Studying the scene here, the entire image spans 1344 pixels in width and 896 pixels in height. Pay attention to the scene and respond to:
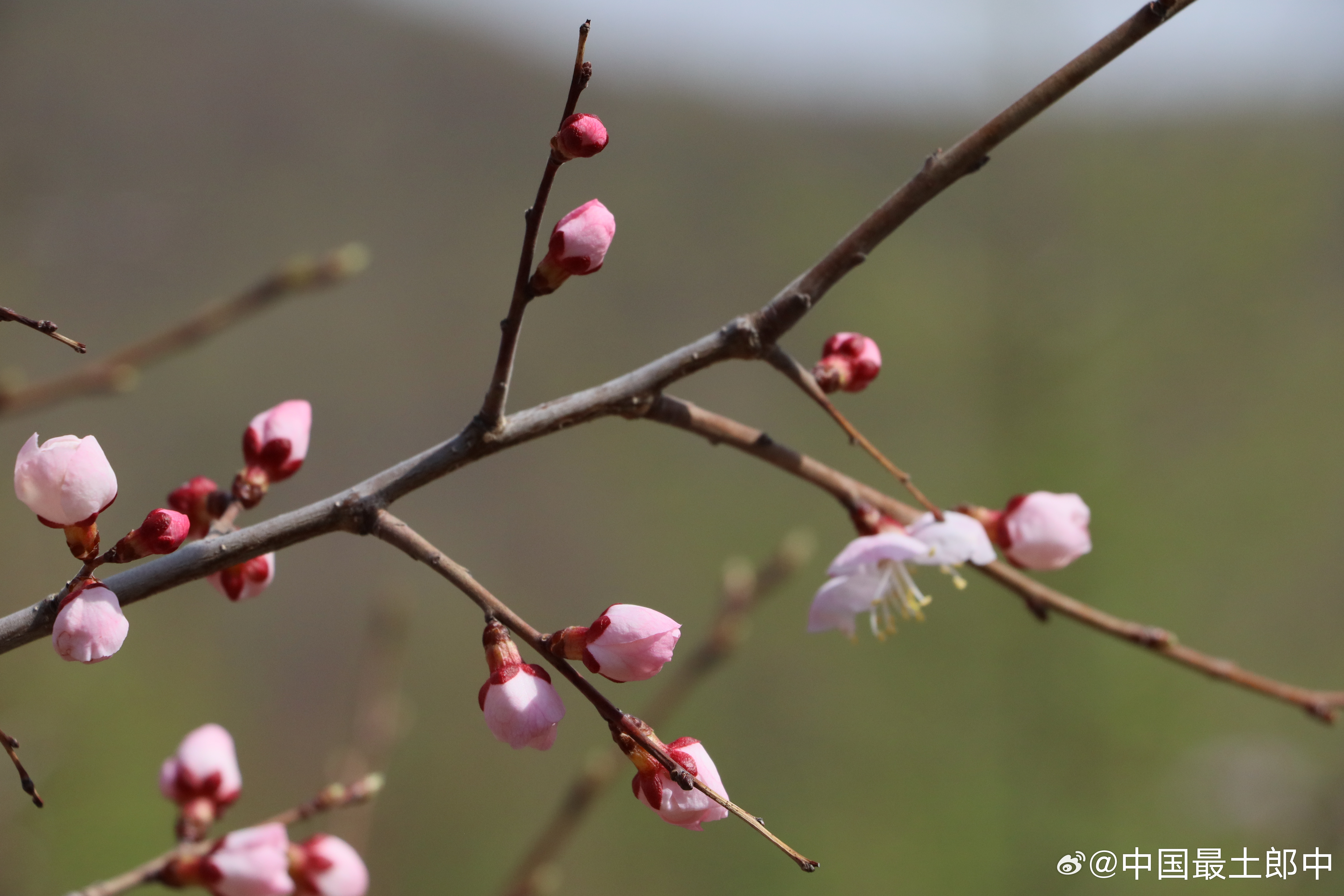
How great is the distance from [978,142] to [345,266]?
0.54 m

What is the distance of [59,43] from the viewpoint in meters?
3.76

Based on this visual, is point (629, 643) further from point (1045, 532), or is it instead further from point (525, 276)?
point (1045, 532)

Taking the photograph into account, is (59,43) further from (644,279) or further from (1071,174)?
(1071,174)

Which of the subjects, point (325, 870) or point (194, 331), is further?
point (194, 331)

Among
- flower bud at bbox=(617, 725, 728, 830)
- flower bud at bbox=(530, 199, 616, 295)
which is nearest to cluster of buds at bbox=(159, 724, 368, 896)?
flower bud at bbox=(617, 725, 728, 830)

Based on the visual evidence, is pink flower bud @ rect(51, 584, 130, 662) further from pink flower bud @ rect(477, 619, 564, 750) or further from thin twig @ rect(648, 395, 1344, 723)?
thin twig @ rect(648, 395, 1344, 723)

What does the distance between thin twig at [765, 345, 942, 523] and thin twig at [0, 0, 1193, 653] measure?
0.01m

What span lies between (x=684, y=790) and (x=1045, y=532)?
29 centimetres

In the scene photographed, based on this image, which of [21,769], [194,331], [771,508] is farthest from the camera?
A: [771,508]

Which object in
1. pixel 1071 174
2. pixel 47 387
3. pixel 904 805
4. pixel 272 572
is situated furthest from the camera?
pixel 1071 174

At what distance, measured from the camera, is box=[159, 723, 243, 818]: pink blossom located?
57 cm

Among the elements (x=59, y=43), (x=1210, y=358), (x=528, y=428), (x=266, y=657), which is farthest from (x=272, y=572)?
(x=1210, y=358)

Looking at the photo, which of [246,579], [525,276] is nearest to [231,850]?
[246,579]

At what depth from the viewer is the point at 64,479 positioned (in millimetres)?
362
